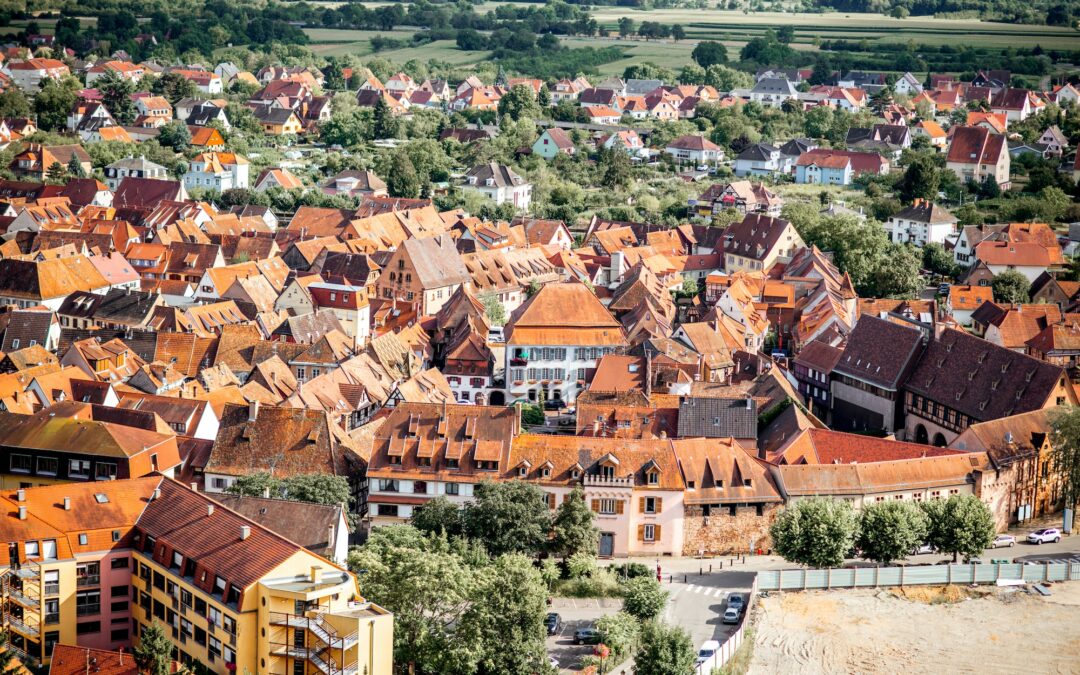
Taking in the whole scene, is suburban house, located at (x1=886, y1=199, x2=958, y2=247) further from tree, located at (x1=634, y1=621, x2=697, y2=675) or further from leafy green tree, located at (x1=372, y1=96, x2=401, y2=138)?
tree, located at (x1=634, y1=621, x2=697, y2=675)

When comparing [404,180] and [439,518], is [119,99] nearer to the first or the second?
[404,180]

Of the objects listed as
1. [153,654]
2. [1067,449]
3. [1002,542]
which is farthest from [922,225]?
[153,654]

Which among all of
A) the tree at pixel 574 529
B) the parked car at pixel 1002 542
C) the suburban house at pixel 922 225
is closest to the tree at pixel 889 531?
the parked car at pixel 1002 542

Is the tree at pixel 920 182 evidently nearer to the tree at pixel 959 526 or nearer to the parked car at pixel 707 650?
the tree at pixel 959 526

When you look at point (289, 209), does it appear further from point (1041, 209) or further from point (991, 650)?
point (991, 650)

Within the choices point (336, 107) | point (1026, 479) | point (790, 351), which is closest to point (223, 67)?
point (336, 107)

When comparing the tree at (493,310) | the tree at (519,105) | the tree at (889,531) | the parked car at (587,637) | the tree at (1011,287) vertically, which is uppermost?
the tree at (519,105)
